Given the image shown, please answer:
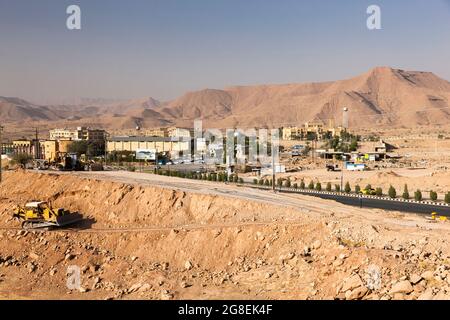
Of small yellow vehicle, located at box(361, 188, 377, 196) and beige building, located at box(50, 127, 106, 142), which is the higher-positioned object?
beige building, located at box(50, 127, 106, 142)

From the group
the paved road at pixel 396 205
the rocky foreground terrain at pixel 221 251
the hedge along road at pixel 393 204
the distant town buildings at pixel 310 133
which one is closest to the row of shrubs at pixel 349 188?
the hedge along road at pixel 393 204

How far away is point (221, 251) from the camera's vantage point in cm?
2672

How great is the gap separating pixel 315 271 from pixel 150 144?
83180mm

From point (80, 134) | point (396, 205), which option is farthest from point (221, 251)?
point (80, 134)

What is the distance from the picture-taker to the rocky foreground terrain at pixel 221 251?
1991cm

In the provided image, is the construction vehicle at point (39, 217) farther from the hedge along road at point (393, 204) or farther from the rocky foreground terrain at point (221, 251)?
the hedge along road at point (393, 204)

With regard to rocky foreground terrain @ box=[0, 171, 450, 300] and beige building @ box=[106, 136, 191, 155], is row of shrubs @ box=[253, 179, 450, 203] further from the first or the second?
beige building @ box=[106, 136, 191, 155]

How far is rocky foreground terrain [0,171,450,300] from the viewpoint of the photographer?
1991 centimetres

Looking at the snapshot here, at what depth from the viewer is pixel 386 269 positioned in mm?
19234

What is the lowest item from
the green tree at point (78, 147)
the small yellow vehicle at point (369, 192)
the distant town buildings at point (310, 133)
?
the small yellow vehicle at point (369, 192)

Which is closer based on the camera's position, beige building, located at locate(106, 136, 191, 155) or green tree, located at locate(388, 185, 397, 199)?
green tree, located at locate(388, 185, 397, 199)

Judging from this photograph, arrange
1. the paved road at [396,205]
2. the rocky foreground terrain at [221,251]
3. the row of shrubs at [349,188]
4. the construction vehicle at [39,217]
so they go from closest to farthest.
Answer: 1. the rocky foreground terrain at [221,251]
2. the construction vehicle at [39,217]
3. the paved road at [396,205]
4. the row of shrubs at [349,188]

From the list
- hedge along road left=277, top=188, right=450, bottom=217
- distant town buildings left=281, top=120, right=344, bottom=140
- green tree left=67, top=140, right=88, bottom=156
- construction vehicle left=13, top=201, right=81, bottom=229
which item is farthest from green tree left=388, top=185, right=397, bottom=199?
distant town buildings left=281, top=120, right=344, bottom=140
